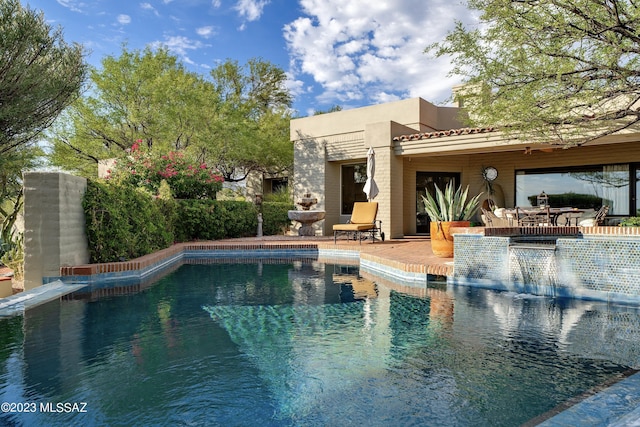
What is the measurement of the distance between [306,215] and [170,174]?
458 cm

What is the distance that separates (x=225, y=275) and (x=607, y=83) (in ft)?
23.5

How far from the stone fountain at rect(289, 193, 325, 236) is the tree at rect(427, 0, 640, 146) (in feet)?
24.0

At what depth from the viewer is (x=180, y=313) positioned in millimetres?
4996

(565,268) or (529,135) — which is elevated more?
(529,135)

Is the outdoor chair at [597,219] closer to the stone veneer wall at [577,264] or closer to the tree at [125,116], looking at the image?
the stone veneer wall at [577,264]

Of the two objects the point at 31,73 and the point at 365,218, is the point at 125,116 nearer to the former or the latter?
the point at 31,73

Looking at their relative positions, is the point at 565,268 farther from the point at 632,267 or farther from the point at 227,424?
the point at 227,424

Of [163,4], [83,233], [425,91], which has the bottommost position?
[83,233]

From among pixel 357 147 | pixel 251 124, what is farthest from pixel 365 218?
pixel 251 124

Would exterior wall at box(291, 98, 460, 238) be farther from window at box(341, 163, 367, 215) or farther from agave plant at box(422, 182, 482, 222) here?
agave plant at box(422, 182, 482, 222)

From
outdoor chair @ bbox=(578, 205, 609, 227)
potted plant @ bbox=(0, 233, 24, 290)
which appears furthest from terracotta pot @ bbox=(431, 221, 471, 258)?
potted plant @ bbox=(0, 233, 24, 290)

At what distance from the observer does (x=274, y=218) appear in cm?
1579

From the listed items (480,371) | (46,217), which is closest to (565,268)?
(480,371)

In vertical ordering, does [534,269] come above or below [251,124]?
below
